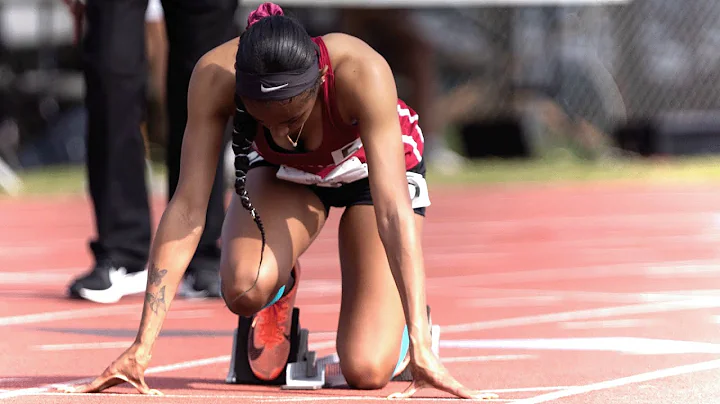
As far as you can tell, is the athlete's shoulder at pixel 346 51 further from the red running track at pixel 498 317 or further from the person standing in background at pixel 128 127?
the person standing in background at pixel 128 127

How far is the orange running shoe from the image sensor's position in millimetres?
→ 4574

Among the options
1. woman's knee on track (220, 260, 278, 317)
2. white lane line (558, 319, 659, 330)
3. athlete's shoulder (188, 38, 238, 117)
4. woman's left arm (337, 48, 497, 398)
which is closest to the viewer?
woman's left arm (337, 48, 497, 398)

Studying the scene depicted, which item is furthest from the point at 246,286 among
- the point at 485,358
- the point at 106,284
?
the point at 106,284

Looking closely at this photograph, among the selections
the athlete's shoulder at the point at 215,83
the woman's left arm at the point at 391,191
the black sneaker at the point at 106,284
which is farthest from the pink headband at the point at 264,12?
the black sneaker at the point at 106,284

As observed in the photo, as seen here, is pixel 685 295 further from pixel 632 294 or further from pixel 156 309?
pixel 156 309

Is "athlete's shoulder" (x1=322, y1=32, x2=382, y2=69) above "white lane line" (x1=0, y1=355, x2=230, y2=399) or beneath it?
above

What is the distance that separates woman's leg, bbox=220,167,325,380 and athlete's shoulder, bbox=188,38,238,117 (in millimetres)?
515

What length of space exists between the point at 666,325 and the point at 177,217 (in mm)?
2430

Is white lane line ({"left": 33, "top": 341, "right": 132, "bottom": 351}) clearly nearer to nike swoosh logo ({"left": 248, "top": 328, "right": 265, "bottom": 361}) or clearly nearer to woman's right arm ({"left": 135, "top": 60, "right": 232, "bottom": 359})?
nike swoosh logo ({"left": 248, "top": 328, "right": 265, "bottom": 361})

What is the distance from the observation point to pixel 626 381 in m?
4.41

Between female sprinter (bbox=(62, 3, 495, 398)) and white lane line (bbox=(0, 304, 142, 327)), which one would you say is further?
white lane line (bbox=(0, 304, 142, 327))

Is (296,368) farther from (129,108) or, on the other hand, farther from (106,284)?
(129,108)

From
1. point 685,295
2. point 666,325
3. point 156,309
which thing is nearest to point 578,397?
point 156,309

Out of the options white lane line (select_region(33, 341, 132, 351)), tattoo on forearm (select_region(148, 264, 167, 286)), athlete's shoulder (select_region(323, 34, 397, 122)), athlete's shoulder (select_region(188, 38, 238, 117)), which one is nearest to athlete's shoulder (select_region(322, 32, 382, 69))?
athlete's shoulder (select_region(323, 34, 397, 122))
